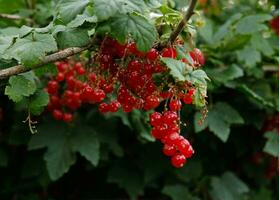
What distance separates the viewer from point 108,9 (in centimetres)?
114

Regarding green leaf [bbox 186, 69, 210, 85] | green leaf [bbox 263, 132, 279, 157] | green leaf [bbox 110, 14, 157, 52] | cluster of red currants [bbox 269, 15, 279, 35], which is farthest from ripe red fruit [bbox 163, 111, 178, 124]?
cluster of red currants [bbox 269, 15, 279, 35]

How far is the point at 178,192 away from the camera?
8.05ft

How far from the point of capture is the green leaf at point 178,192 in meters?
2.42

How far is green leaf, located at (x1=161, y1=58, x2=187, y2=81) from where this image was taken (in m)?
1.19

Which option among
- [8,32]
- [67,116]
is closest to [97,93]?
[8,32]

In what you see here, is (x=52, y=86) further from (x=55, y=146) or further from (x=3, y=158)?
(x=3, y=158)

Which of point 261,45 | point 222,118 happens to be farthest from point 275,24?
point 222,118

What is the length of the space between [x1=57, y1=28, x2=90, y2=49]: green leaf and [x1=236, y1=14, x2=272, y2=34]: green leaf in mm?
1324

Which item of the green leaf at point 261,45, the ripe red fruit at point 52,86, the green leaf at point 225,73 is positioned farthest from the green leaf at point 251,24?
the ripe red fruit at point 52,86

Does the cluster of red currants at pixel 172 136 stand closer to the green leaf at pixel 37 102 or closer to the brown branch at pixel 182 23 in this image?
the brown branch at pixel 182 23

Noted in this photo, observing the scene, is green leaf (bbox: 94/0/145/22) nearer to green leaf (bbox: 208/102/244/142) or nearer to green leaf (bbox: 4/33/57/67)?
green leaf (bbox: 4/33/57/67)

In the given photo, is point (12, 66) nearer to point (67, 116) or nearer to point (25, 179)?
point (67, 116)

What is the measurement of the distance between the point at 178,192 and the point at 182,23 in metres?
1.45

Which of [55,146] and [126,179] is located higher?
[55,146]
